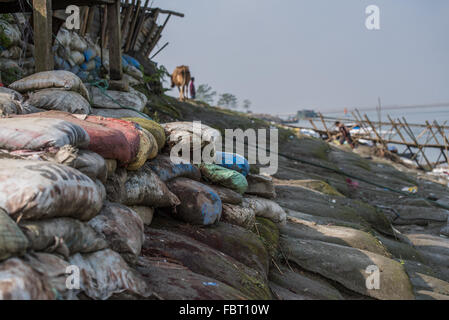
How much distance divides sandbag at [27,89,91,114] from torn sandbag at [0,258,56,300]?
2465mm

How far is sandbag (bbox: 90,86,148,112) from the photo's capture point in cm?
545

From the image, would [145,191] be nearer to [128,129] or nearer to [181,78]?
[128,129]

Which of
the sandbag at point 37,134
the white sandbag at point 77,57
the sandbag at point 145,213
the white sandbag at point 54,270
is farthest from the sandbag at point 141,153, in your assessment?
the white sandbag at point 77,57

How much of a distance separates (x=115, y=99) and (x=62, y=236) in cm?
423

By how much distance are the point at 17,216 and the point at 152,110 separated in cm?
695

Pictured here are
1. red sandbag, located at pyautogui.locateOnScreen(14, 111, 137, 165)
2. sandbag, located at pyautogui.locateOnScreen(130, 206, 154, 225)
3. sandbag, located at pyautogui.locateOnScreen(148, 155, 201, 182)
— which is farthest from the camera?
sandbag, located at pyautogui.locateOnScreen(148, 155, 201, 182)

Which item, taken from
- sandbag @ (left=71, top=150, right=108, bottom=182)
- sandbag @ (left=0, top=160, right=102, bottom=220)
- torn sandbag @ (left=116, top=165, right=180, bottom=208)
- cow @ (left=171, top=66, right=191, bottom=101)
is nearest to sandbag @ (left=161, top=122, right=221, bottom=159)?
torn sandbag @ (left=116, top=165, right=180, bottom=208)

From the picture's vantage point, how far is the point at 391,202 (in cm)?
986

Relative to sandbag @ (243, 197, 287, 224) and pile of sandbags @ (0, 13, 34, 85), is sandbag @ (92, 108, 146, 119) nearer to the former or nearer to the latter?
pile of sandbags @ (0, 13, 34, 85)

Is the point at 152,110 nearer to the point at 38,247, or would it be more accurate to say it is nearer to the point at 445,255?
the point at 445,255

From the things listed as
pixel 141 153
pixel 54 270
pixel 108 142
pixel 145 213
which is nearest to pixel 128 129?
pixel 141 153

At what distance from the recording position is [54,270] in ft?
5.40

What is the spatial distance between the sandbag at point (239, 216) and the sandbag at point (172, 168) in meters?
0.40
